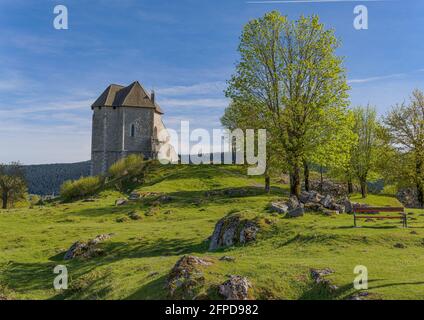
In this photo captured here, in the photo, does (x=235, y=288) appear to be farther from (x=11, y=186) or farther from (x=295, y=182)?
(x=11, y=186)

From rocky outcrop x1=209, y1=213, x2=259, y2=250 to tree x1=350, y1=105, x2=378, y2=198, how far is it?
38.4 m

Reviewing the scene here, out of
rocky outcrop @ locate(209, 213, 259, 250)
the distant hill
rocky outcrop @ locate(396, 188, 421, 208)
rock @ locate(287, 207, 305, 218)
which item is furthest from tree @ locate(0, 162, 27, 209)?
the distant hill

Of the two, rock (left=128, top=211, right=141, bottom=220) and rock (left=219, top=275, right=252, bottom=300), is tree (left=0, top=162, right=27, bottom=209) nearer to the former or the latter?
rock (left=128, top=211, right=141, bottom=220)

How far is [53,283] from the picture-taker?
22.0 m

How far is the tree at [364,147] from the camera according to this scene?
59781 mm

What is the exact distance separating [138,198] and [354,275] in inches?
1502

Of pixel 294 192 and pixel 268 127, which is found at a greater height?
pixel 268 127

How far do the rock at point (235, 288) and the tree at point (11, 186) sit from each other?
78.2 m

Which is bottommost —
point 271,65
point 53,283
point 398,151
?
point 53,283

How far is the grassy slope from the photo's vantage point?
15875 mm

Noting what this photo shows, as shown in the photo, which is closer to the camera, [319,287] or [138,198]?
[319,287]

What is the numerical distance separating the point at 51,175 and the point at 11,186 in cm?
10283
